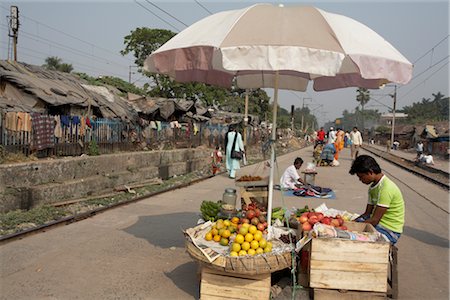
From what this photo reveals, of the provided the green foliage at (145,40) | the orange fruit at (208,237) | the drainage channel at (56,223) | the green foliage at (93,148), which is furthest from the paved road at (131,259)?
the green foliage at (145,40)

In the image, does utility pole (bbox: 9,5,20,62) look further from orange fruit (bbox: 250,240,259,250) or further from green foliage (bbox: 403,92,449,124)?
green foliage (bbox: 403,92,449,124)

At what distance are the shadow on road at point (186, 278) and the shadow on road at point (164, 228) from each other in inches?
39.5

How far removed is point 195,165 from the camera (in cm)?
1859

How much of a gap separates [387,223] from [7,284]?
475 cm

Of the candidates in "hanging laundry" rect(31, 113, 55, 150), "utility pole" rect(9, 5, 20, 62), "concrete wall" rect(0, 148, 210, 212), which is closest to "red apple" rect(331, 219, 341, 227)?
"concrete wall" rect(0, 148, 210, 212)

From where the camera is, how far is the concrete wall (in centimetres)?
844

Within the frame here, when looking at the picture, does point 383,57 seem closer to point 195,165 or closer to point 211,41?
point 211,41

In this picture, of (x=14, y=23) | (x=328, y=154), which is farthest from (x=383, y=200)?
(x=14, y=23)

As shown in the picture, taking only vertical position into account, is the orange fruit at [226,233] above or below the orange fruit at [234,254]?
above

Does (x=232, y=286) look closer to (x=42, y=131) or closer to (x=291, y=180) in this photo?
(x=291, y=180)

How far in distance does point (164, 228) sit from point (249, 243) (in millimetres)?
3586

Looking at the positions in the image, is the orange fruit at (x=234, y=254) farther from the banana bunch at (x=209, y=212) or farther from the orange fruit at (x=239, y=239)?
the banana bunch at (x=209, y=212)

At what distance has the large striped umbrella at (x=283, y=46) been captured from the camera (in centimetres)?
379

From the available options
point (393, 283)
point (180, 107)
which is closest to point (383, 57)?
point (393, 283)
